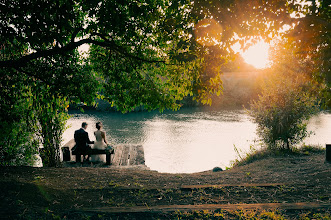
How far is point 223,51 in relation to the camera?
5.88 metres

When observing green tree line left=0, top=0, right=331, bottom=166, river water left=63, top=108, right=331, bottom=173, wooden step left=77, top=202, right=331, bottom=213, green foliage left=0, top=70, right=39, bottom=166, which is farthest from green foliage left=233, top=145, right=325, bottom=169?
green foliage left=0, top=70, right=39, bottom=166

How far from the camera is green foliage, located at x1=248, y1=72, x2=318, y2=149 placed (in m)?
12.0

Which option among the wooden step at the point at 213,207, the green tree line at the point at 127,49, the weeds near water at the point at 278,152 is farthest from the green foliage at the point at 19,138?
the weeds near water at the point at 278,152

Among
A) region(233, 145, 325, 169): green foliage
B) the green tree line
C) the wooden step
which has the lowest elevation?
region(233, 145, 325, 169): green foliage

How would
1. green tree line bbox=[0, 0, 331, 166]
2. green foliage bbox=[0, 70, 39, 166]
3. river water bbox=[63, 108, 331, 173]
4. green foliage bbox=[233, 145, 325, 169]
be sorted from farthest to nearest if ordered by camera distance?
river water bbox=[63, 108, 331, 173] → green foliage bbox=[233, 145, 325, 169] → green foliage bbox=[0, 70, 39, 166] → green tree line bbox=[0, 0, 331, 166]

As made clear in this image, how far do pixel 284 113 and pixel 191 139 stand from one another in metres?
9.39

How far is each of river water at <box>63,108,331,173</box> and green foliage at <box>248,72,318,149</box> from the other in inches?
46.3

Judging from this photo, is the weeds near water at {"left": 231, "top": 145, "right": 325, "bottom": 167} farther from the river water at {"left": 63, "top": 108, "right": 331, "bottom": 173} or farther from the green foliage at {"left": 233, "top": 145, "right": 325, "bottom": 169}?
the river water at {"left": 63, "top": 108, "right": 331, "bottom": 173}

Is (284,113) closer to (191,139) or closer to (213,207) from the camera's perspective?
(213,207)

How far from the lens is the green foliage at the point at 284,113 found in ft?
39.5

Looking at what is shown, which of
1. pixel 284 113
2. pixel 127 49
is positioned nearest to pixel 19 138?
pixel 127 49

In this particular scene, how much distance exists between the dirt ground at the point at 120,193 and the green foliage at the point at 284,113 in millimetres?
5020

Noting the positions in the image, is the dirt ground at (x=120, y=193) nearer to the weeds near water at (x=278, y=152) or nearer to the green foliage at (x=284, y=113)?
the weeds near water at (x=278, y=152)

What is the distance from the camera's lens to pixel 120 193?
18.0 feet
